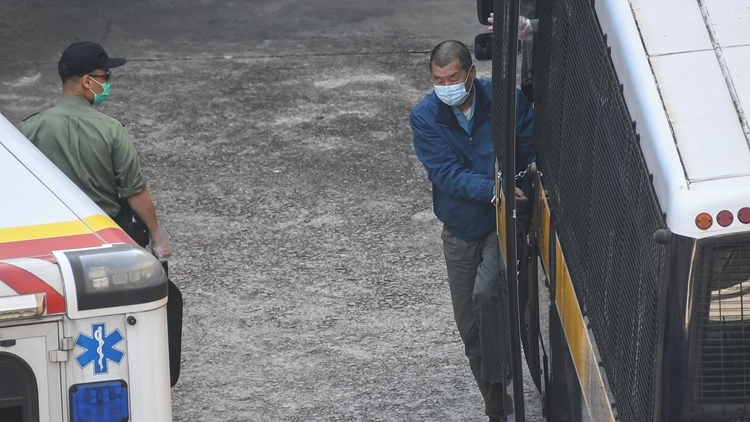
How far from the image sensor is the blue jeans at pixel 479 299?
5.36 m

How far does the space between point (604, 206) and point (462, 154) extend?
1.90m

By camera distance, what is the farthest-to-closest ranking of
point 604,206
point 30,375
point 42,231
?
point 604,206 → point 42,231 → point 30,375

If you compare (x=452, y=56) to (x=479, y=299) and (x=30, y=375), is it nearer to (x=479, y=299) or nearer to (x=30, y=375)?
(x=479, y=299)

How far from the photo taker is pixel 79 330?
2.85 m

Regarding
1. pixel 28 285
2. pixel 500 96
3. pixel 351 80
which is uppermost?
pixel 351 80

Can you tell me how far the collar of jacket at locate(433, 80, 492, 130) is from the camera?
17.6ft

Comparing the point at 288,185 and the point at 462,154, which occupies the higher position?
the point at 462,154

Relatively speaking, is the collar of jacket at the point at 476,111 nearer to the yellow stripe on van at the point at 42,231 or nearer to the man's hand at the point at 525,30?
the man's hand at the point at 525,30

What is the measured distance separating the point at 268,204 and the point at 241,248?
2.28ft

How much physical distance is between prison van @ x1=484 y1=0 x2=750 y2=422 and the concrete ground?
7.54 ft

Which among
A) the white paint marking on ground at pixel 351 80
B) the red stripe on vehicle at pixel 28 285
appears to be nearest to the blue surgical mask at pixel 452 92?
the red stripe on vehicle at pixel 28 285

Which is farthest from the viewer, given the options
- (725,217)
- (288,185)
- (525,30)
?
(288,185)

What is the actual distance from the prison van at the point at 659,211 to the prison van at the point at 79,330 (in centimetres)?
120

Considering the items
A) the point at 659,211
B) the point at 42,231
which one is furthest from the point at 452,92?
the point at 42,231
